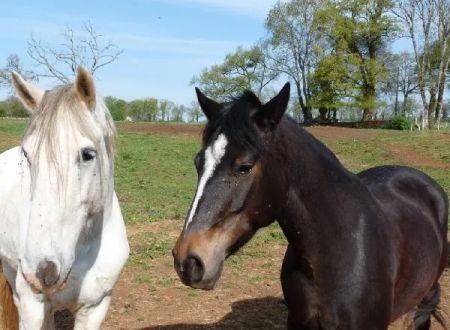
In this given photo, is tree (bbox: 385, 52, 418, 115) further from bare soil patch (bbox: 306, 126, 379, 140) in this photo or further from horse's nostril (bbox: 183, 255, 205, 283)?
horse's nostril (bbox: 183, 255, 205, 283)

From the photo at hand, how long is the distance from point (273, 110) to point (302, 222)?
619 mm

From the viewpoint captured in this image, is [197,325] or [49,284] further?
[197,325]

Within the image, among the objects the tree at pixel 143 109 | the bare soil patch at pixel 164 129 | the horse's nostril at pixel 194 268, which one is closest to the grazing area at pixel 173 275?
the horse's nostril at pixel 194 268

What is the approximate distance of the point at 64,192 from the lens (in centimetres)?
233

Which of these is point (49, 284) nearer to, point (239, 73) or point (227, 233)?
point (227, 233)

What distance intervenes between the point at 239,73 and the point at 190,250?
46.6m

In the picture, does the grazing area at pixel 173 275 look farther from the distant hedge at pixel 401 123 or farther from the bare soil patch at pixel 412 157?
the distant hedge at pixel 401 123

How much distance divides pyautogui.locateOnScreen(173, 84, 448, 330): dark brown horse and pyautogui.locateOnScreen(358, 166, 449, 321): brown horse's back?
14 millimetres

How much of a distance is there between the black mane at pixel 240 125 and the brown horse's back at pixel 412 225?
1.21 meters

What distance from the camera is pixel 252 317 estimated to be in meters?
4.91

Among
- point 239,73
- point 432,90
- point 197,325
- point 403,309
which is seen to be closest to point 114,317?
point 197,325

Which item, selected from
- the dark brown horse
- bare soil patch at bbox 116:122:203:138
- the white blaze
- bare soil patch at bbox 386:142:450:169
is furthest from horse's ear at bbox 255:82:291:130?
bare soil patch at bbox 116:122:203:138

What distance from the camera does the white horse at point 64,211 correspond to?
2273 millimetres

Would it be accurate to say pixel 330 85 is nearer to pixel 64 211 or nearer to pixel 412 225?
pixel 412 225
